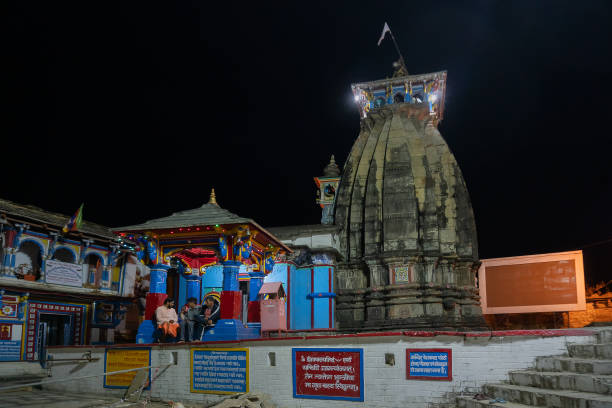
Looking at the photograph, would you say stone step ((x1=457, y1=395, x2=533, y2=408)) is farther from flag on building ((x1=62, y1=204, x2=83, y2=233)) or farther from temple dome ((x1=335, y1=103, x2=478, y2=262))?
flag on building ((x1=62, y1=204, x2=83, y2=233))

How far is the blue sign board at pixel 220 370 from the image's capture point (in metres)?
11.3

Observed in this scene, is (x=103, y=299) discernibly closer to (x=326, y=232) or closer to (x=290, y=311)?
(x=290, y=311)

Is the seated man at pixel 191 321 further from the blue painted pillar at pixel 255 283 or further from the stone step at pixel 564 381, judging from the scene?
the stone step at pixel 564 381

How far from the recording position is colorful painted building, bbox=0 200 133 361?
2009 centimetres

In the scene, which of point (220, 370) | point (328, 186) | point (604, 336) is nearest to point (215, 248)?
point (220, 370)

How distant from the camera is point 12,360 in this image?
19922 millimetres

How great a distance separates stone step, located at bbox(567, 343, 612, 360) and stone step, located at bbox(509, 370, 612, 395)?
595 millimetres

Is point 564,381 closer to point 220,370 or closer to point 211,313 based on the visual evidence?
point 220,370

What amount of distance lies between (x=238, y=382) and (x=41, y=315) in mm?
14681

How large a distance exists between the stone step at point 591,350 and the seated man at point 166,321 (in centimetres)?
949

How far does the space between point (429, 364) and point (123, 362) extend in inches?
299

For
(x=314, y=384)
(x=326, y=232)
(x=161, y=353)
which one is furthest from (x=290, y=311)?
(x=314, y=384)

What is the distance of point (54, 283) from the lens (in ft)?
72.1

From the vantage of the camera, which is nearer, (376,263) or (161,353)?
(161,353)
